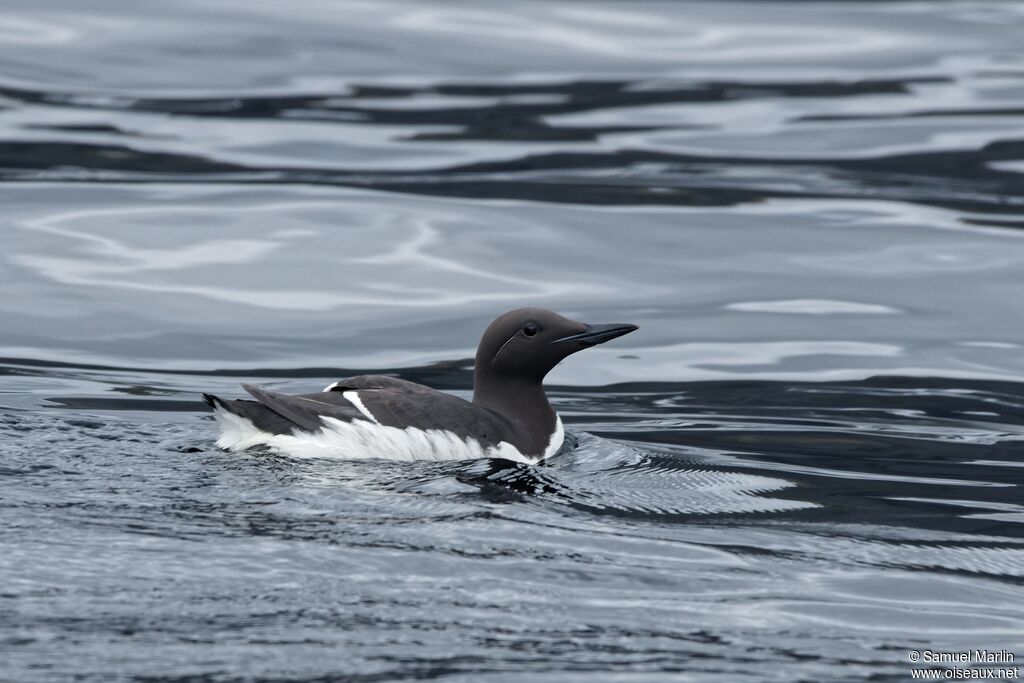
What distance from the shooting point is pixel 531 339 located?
7973 millimetres

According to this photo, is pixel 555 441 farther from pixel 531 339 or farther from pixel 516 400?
pixel 531 339

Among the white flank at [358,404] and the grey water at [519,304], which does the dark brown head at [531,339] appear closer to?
the grey water at [519,304]

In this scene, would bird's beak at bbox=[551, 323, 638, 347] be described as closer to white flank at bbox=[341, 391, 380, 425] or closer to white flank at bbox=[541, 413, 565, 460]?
white flank at bbox=[541, 413, 565, 460]

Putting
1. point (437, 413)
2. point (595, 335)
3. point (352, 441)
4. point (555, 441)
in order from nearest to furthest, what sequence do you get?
point (352, 441), point (437, 413), point (595, 335), point (555, 441)

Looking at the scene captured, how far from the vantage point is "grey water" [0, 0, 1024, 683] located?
210 inches

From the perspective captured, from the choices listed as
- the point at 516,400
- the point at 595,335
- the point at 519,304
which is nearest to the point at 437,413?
the point at 516,400

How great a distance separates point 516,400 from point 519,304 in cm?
346

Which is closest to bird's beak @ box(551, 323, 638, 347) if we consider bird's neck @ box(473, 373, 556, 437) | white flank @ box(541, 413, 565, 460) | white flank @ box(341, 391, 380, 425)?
bird's neck @ box(473, 373, 556, 437)

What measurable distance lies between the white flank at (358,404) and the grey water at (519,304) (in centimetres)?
33

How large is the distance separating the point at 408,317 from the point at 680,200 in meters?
3.56

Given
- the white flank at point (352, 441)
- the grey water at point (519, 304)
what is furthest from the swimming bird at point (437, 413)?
the grey water at point (519, 304)

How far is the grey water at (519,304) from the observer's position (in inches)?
210

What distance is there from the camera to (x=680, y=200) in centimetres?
1399

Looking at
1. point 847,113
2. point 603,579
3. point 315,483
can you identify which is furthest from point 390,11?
point 603,579
